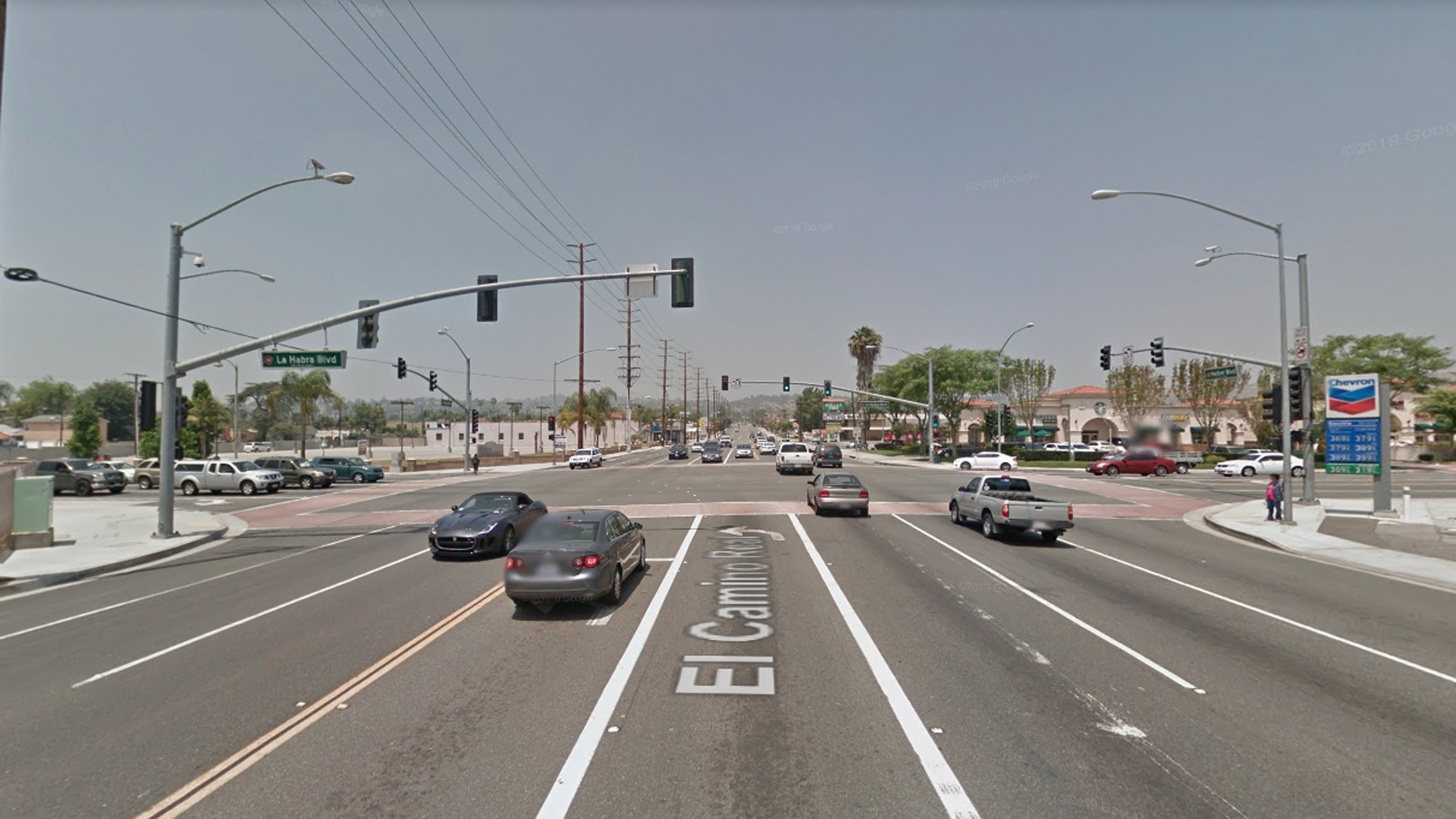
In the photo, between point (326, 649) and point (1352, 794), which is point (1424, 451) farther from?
point (326, 649)

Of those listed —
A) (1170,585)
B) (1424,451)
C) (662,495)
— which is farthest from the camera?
(1424,451)

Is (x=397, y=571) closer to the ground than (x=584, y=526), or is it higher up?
closer to the ground

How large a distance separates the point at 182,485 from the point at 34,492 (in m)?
20.7

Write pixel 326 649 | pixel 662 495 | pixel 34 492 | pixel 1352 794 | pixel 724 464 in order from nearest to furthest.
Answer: pixel 1352 794
pixel 326 649
pixel 34 492
pixel 662 495
pixel 724 464

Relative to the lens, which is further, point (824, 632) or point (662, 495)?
point (662, 495)

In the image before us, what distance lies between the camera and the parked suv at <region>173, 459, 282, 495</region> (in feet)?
115

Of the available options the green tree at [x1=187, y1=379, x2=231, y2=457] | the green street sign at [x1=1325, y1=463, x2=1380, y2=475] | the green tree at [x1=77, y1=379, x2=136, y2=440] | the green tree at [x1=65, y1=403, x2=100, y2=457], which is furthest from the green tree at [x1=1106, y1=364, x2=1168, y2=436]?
the green tree at [x1=77, y1=379, x2=136, y2=440]

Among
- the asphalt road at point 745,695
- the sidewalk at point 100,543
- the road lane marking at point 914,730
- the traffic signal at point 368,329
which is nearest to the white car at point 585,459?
the sidewalk at point 100,543

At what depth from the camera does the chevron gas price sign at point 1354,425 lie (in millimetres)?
22391

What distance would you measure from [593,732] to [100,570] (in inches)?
608

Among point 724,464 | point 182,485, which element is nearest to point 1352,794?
point 182,485

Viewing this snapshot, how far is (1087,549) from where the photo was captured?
1669cm

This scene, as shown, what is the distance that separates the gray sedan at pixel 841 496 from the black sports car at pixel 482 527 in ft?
30.1

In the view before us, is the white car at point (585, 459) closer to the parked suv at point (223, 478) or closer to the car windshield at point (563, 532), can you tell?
the parked suv at point (223, 478)
